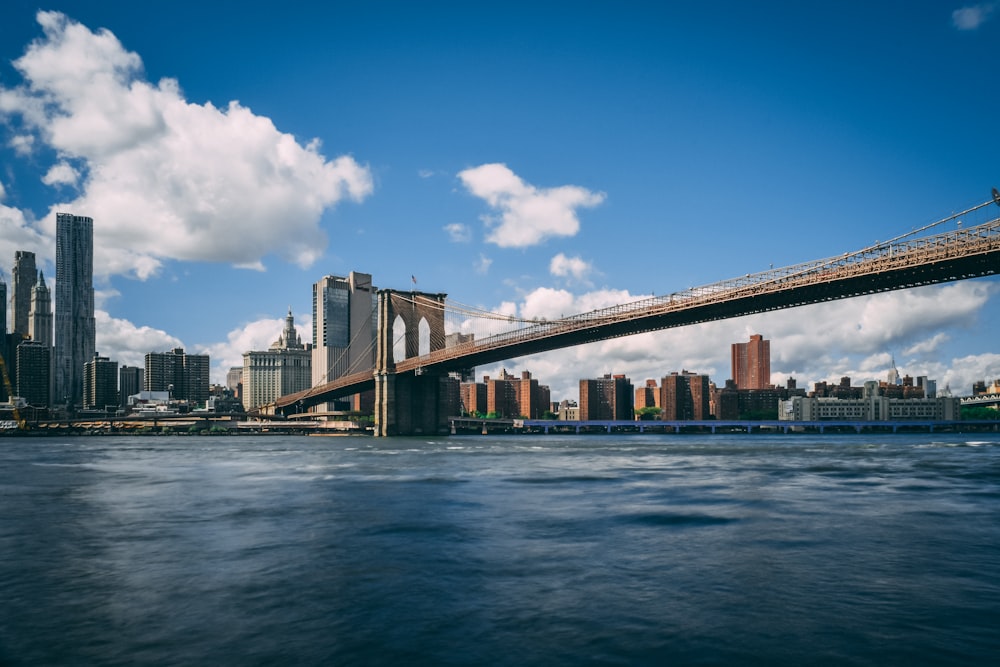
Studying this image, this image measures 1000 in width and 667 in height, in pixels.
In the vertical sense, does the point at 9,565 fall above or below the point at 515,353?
below

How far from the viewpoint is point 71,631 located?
35.1ft

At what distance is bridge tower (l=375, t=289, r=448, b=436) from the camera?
91625mm

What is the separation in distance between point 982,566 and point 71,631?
53.9ft

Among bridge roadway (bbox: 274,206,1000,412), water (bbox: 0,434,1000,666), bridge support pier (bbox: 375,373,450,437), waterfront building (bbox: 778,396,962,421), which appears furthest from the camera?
waterfront building (bbox: 778,396,962,421)

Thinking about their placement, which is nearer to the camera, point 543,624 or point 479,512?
point 543,624

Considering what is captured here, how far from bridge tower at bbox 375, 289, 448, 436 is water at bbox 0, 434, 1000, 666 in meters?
63.8

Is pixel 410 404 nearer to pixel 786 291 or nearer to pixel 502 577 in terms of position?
Result: pixel 786 291

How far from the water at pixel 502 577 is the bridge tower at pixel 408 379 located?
63750 millimetres

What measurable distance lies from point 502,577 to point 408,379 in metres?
80.7

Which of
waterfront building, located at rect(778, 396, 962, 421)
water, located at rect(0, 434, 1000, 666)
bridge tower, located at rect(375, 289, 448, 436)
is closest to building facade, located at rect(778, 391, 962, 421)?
waterfront building, located at rect(778, 396, 962, 421)

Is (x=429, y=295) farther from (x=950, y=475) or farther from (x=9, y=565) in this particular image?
(x=9, y=565)

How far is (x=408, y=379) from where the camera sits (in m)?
93.6

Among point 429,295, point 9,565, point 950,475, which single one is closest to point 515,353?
point 429,295

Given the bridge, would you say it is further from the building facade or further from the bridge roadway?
the building facade
